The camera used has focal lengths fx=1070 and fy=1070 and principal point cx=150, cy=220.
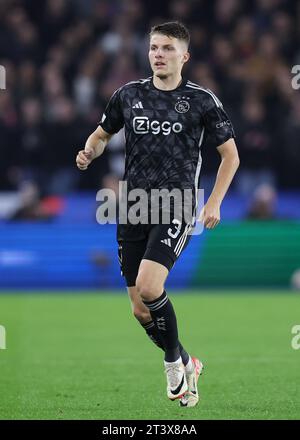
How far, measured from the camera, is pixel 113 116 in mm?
7445

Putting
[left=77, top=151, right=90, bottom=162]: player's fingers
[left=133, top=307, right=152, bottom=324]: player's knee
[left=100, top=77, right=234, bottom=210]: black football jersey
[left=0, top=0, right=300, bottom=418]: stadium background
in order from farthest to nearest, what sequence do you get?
[left=0, top=0, right=300, bottom=418]: stadium background < [left=77, top=151, right=90, bottom=162]: player's fingers < [left=133, top=307, right=152, bottom=324]: player's knee < [left=100, top=77, right=234, bottom=210]: black football jersey

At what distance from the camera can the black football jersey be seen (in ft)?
23.1

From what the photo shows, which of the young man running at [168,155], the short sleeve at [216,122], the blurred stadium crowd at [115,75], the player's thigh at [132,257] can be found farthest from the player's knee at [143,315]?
the blurred stadium crowd at [115,75]

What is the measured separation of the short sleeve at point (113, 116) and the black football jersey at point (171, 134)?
0.68 feet

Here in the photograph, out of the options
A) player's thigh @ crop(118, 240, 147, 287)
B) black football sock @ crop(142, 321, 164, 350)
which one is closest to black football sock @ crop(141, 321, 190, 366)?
black football sock @ crop(142, 321, 164, 350)

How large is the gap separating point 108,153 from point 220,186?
30.3 ft

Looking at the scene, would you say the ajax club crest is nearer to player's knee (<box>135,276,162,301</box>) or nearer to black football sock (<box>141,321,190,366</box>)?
player's knee (<box>135,276,162,301</box>)

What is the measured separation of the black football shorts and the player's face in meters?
1.00

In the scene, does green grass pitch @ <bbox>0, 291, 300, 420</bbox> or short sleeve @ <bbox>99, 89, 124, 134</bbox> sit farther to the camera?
short sleeve @ <bbox>99, 89, 124, 134</bbox>

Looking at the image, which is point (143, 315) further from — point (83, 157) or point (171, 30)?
point (171, 30)

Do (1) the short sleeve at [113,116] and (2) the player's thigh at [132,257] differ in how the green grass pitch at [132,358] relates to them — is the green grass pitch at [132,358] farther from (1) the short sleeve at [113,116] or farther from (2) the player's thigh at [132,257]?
(1) the short sleeve at [113,116]

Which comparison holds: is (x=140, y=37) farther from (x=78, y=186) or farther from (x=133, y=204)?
(x=133, y=204)

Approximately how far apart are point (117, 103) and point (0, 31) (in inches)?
431

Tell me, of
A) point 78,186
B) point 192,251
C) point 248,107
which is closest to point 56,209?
point 78,186
